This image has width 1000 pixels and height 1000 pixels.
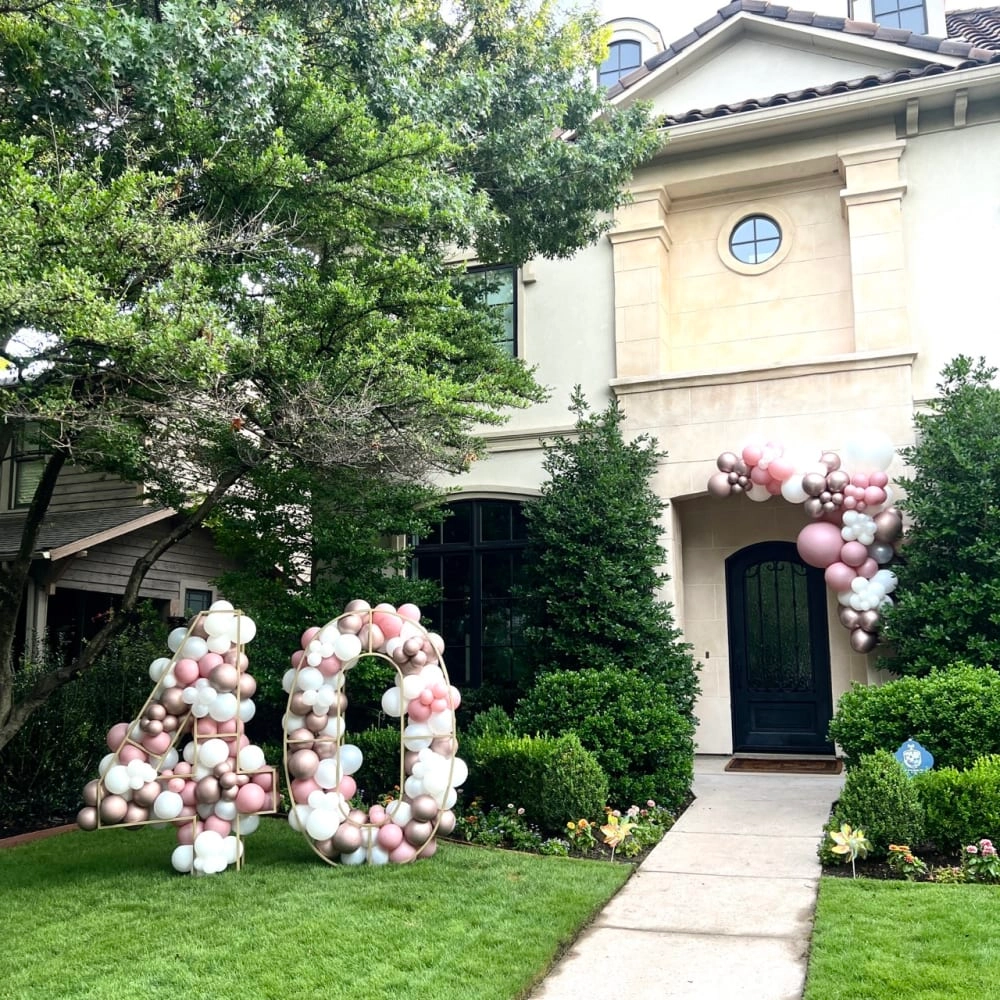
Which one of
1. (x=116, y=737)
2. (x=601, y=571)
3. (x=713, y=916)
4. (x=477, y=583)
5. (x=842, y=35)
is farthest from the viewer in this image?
(x=477, y=583)

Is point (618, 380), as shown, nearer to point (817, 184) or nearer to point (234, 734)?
point (817, 184)

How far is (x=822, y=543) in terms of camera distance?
10695mm

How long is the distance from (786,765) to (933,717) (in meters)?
3.39

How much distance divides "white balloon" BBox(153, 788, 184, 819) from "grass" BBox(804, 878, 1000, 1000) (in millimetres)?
4448

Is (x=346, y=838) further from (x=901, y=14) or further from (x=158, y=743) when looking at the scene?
(x=901, y=14)

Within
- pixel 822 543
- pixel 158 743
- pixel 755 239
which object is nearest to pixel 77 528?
pixel 158 743

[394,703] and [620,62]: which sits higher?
[620,62]

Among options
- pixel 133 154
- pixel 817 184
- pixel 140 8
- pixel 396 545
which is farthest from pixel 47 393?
pixel 817 184

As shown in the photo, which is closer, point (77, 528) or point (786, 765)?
point (786, 765)

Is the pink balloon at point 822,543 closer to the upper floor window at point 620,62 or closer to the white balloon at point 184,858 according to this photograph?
the white balloon at point 184,858

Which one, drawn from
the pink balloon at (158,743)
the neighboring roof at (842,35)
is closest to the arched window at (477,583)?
the neighboring roof at (842,35)

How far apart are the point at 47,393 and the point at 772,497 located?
28.3 ft

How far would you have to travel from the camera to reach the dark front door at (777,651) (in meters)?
12.1

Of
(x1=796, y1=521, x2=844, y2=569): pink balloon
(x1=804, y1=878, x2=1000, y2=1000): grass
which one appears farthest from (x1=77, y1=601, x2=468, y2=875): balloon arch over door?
(x1=796, y1=521, x2=844, y2=569): pink balloon
